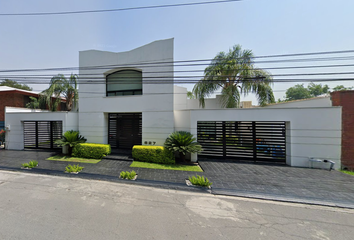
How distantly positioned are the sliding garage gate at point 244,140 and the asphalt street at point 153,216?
367 cm

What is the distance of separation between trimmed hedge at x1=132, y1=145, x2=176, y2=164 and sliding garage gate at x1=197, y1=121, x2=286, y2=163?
1.92 meters

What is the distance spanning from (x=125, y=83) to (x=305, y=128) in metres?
10.2

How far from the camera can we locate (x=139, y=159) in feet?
23.1

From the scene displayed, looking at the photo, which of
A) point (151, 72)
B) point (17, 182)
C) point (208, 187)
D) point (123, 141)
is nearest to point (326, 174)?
point (208, 187)

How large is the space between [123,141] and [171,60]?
19.9 ft

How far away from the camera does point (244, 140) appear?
23.5ft

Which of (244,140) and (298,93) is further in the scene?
(298,93)

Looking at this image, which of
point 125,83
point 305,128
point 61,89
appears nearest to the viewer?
point 305,128

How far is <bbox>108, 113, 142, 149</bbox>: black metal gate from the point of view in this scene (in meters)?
8.67

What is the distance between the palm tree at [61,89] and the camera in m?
10.6

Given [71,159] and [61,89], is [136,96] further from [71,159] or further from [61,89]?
[61,89]

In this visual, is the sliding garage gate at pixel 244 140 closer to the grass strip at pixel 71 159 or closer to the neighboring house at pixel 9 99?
the grass strip at pixel 71 159

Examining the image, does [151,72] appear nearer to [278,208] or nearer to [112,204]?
[112,204]

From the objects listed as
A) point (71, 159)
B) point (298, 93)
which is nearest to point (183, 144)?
point (71, 159)
